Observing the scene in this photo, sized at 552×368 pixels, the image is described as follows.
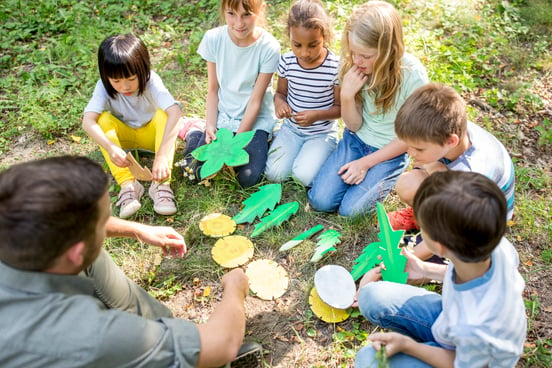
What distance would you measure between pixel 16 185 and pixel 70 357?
451 millimetres

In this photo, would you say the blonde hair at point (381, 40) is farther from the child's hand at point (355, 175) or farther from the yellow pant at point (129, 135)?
the yellow pant at point (129, 135)

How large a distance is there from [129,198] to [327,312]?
1315 millimetres

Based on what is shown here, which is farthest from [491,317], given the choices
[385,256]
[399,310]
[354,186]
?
[354,186]

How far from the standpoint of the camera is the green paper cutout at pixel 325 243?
7.55 ft

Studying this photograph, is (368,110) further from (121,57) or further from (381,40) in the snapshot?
(121,57)

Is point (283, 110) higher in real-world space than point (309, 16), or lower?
lower

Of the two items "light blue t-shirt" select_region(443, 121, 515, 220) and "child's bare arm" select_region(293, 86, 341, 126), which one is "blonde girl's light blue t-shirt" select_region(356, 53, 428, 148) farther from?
"light blue t-shirt" select_region(443, 121, 515, 220)

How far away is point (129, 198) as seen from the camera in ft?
8.58

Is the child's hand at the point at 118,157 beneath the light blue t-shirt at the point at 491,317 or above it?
beneath

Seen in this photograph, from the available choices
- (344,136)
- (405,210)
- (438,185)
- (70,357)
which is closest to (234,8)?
(344,136)

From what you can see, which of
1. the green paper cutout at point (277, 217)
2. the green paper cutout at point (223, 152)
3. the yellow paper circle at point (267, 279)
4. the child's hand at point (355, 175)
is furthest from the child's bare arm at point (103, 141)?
the child's hand at point (355, 175)

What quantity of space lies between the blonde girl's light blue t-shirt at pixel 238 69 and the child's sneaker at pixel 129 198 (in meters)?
0.66

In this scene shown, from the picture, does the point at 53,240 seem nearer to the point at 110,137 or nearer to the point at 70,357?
the point at 70,357

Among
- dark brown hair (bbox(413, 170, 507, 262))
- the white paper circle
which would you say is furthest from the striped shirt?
dark brown hair (bbox(413, 170, 507, 262))
